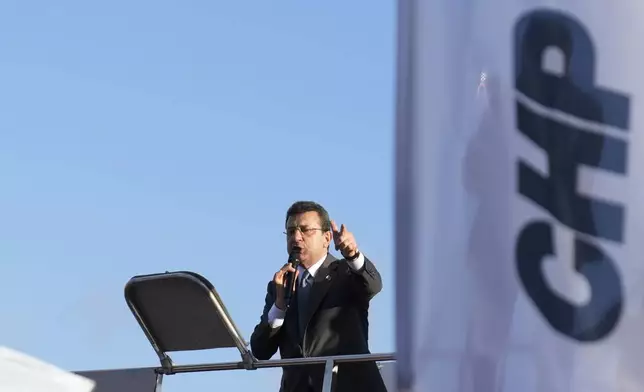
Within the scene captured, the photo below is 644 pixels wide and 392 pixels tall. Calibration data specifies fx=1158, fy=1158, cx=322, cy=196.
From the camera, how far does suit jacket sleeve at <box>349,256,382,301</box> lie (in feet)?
16.5

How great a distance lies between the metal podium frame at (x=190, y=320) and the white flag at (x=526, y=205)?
2.89 m

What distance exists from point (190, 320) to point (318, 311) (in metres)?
0.62

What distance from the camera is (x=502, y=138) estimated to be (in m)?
1.87

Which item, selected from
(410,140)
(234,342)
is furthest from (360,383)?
(410,140)

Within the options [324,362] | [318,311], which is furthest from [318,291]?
[324,362]

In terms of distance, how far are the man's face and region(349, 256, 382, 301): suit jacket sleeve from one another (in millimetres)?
308

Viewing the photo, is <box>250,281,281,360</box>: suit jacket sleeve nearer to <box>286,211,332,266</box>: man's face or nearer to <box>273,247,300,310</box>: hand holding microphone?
<box>273,247,300,310</box>: hand holding microphone

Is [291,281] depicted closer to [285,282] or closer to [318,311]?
[285,282]

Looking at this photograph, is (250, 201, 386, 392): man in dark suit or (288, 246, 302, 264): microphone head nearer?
(250, 201, 386, 392): man in dark suit

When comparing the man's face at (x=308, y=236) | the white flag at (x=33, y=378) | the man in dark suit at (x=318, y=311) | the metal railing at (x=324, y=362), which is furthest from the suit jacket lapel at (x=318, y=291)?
the white flag at (x=33, y=378)

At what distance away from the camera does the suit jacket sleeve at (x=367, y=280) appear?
16.5 ft

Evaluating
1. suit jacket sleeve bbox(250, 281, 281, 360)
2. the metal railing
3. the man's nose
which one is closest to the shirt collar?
the man's nose

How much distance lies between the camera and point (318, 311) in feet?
17.2

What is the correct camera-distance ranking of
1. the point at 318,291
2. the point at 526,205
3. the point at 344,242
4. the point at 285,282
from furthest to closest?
the point at 285,282 < the point at 318,291 < the point at 344,242 < the point at 526,205
